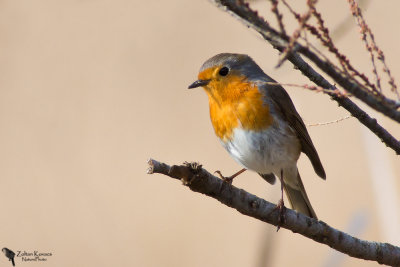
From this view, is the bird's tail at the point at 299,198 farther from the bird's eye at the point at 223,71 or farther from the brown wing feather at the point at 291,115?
the bird's eye at the point at 223,71

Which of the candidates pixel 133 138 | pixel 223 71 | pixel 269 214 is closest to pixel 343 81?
pixel 269 214

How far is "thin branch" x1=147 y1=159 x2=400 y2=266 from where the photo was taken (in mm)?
2402

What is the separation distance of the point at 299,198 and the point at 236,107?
90cm

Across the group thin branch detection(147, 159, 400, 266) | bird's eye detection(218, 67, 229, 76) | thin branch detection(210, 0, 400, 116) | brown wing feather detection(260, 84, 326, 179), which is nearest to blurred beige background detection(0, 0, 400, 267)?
brown wing feather detection(260, 84, 326, 179)

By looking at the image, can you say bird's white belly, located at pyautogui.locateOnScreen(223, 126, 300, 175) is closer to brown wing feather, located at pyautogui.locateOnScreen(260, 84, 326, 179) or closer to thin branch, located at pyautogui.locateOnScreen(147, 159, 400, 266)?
brown wing feather, located at pyautogui.locateOnScreen(260, 84, 326, 179)

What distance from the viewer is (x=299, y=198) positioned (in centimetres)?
430

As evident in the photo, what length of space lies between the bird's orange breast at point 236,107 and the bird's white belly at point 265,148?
0.04 m

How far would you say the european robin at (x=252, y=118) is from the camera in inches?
148

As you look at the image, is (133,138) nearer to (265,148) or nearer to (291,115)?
(291,115)

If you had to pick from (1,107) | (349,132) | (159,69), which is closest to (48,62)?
(1,107)

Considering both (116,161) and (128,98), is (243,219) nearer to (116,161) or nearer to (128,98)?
(116,161)

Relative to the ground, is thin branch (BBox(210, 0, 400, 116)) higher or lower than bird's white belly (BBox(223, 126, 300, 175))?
lower

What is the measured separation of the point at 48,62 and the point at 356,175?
4794 mm

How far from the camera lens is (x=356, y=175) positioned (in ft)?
23.7
